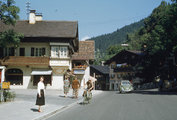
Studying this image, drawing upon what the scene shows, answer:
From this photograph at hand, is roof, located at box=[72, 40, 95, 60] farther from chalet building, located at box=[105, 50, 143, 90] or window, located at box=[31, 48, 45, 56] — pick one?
chalet building, located at box=[105, 50, 143, 90]

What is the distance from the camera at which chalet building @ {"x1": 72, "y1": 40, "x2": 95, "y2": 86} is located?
4803 centimetres

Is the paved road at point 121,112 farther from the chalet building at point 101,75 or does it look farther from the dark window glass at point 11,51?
the chalet building at point 101,75

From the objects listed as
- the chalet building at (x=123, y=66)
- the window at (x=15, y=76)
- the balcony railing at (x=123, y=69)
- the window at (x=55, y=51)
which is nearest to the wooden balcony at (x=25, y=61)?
the window at (x=55, y=51)

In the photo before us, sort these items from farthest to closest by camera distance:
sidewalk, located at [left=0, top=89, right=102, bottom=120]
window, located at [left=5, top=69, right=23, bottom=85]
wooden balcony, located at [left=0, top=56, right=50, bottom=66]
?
window, located at [left=5, top=69, right=23, bottom=85] → wooden balcony, located at [left=0, top=56, right=50, bottom=66] → sidewalk, located at [left=0, top=89, right=102, bottom=120]

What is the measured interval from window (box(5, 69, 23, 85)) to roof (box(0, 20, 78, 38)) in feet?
18.2

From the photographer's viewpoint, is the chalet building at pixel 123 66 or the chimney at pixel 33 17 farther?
the chalet building at pixel 123 66

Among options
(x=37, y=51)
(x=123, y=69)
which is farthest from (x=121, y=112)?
(x=123, y=69)

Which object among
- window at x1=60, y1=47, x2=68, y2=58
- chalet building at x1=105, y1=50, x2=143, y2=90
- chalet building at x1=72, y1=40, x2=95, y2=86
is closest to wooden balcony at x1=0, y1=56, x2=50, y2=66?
window at x1=60, y1=47, x2=68, y2=58

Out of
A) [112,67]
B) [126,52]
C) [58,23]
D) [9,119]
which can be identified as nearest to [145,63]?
[126,52]

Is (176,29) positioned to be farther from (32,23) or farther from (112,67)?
(112,67)

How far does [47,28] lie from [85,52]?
45.7ft

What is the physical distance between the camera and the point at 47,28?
136ft

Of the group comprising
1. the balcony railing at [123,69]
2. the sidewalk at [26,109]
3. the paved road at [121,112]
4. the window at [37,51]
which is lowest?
the paved road at [121,112]

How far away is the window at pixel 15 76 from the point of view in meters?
40.1
